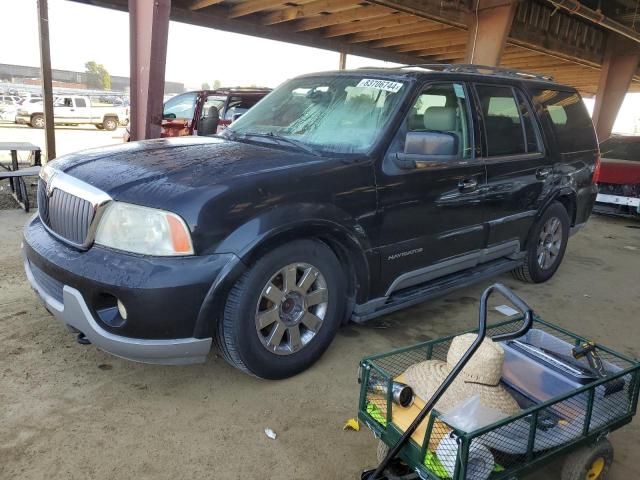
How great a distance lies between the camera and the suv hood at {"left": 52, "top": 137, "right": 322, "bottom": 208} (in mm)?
2523

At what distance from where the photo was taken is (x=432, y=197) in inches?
134

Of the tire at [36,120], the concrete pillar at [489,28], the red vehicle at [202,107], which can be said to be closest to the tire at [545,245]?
the concrete pillar at [489,28]

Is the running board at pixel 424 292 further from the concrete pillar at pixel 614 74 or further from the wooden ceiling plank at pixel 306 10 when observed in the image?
the concrete pillar at pixel 614 74

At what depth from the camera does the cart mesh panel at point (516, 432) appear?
190cm

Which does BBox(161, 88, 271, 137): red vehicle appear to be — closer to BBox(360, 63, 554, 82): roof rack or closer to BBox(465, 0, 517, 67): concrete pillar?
BBox(465, 0, 517, 67): concrete pillar

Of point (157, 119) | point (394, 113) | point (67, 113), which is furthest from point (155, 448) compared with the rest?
point (67, 113)

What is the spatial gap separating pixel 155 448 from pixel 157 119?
182 inches

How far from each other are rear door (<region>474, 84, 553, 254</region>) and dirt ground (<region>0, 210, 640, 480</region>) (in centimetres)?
90

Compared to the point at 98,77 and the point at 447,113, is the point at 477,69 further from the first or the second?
the point at 98,77

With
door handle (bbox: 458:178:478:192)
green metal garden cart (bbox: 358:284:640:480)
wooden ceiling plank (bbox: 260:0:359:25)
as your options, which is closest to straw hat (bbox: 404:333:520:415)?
green metal garden cart (bbox: 358:284:640:480)

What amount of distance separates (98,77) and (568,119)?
2418 inches

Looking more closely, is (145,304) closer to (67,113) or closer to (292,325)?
(292,325)

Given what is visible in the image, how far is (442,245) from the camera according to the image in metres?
3.58

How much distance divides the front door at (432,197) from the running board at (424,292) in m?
0.08
